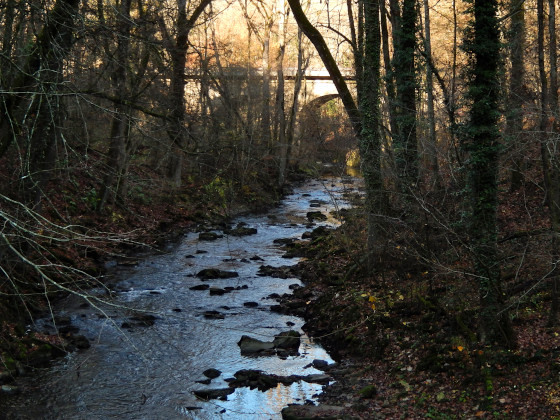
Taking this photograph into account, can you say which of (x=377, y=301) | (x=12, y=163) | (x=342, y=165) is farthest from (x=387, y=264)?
(x=12, y=163)

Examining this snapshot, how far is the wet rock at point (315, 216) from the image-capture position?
86.6 feet

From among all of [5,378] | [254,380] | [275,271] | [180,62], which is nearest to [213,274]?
[275,271]

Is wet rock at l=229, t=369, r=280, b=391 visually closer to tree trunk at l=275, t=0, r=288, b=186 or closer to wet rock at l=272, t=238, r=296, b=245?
wet rock at l=272, t=238, r=296, b=245

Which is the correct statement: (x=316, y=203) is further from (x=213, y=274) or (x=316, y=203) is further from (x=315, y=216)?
(x=213, y=274)

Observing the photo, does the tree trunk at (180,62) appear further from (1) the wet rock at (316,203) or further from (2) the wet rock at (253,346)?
(1) the wet rock at (316,203)

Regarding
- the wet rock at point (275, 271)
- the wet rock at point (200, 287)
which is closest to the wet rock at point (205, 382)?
the wet rock at point (200, 287)

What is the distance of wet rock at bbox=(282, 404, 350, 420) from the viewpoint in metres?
8.51

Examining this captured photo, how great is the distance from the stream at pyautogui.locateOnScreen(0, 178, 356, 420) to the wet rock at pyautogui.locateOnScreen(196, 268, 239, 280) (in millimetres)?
226

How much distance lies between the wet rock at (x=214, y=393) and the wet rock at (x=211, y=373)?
0.57 meters

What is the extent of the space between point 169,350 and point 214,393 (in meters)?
2.19

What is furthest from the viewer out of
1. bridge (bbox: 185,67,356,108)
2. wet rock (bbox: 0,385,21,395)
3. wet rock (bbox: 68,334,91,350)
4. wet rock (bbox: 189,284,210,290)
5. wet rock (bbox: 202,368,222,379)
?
bridge (bbox: 185,67,356,108)

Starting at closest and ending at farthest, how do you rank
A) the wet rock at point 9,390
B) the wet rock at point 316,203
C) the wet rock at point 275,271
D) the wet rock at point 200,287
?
the wet rock at point 9,390, the wet rock at point 200,287, the wet rock at point 275,271, the wet rock at point 316,203

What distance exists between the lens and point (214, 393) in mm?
9547

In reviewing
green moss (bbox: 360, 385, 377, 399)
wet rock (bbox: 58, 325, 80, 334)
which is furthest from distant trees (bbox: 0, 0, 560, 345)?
wet rock (bbox: 58, 325, 80, 334)
